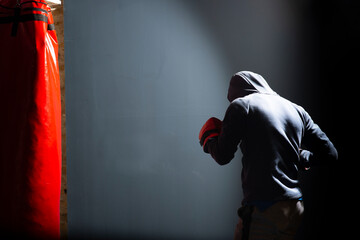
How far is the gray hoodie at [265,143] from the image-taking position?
1757 millimetres

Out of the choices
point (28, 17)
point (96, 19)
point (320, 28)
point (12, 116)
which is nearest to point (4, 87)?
point (12, 116)

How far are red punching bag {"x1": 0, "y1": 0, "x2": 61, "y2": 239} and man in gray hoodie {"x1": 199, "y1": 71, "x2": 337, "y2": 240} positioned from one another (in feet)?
2.68

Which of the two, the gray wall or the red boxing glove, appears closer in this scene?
the red boxing glove

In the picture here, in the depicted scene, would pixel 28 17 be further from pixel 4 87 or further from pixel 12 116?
pixel 12 116

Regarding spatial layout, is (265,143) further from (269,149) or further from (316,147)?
Result: (316,147)

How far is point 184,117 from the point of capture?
241cm

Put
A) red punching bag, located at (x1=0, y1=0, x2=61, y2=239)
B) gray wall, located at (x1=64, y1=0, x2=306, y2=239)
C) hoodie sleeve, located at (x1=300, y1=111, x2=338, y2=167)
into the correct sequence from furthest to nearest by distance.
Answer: gray wall, located at (x1=64, y1=0, x2=306, y2=239) < hoodie sleeve, located at (x1=300, y1=111, x2=338, y2=167) < red punching bag, located at (x1=0, y1=0, x2=61, y2=239)

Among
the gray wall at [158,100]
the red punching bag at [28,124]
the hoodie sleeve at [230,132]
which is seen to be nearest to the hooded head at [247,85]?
the hoodie sleeve at [230,132]

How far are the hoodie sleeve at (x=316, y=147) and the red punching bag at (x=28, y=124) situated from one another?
1252 millimetres

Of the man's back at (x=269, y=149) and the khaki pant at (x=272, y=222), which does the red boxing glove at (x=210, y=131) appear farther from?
the khaki pant at (x=272, y=222)

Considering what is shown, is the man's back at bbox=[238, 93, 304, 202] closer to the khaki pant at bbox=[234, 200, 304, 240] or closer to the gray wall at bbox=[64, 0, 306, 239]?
the khaki pant at bbox=[234, 200, 304, 240]

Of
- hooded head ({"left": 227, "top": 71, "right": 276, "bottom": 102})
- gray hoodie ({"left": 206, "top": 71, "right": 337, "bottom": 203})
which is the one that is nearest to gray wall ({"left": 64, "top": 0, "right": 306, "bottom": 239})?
hooded head ({"left": 227, "top": 71, "right": 276, "bottom": 102})

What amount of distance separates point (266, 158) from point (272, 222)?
11.8 inches

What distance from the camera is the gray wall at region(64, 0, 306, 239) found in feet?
7.51
